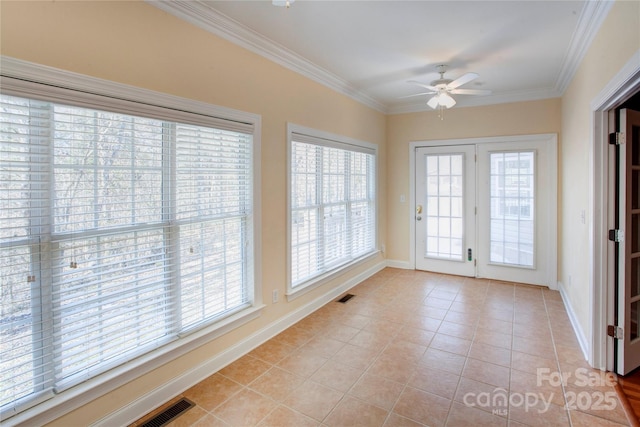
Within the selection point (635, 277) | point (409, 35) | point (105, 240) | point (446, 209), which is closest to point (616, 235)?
point (635, 277)

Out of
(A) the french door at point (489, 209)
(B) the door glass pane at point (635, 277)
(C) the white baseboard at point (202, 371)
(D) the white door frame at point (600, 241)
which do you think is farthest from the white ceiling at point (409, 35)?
(C) the white baseboard at point (202, 371)

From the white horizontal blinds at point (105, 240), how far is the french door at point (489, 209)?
416 cm

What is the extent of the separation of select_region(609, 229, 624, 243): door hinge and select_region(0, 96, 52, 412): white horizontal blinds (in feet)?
11.8

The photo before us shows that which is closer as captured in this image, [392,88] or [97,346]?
[97,346]

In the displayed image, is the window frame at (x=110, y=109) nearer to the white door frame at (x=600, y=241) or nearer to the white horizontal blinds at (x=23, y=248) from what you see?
the white horizontal blinds at (x=23, y=248)

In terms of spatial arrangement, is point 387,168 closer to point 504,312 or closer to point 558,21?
point 504,312

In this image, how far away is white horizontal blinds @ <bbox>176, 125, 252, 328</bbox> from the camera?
233 cm

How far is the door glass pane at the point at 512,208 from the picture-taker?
179 inches

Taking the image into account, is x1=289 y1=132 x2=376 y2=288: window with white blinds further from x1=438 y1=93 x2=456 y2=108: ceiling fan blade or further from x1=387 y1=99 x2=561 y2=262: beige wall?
x1=438 y1=93 x2=456 y2=108: ceiling fan blade

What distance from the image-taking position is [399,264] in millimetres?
5520

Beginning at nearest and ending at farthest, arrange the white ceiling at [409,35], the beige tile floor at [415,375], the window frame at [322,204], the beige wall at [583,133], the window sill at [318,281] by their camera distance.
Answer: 1. the beige wall at [583,133]
2. the beige tile floor at [415,375]
3. the white ceiling at [409,35]
4. the window frame at [322,204]
5. the window sill at [318,281]

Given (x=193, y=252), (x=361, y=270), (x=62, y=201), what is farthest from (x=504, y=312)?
(x=62, y=201)

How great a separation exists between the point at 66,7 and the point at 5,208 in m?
1.07

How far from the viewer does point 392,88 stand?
14.2ft
